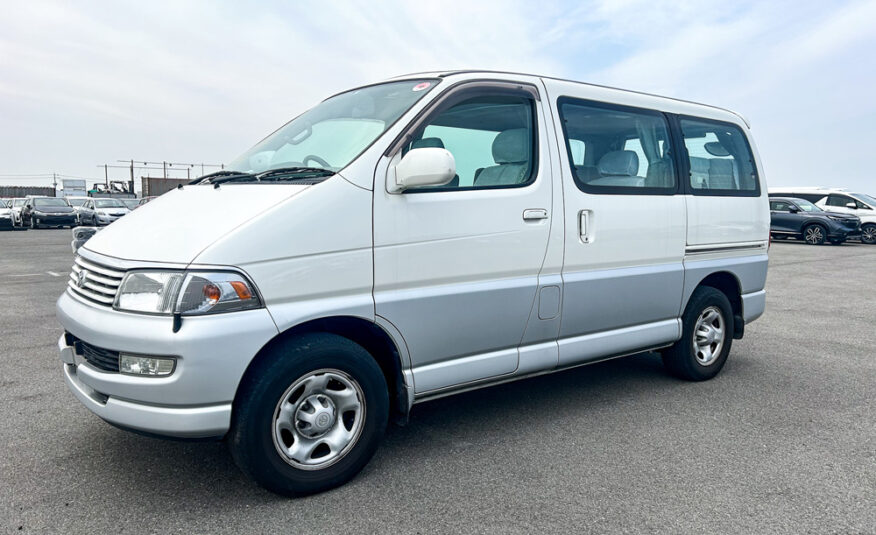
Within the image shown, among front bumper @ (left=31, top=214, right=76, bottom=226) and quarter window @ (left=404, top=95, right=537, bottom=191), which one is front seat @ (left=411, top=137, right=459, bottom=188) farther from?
front bumper @ (left=31, top=214, right=76, bottom=226)

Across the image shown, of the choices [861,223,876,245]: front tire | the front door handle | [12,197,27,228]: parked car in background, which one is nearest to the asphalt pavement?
the front door handle

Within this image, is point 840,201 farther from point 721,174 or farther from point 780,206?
point 721,174

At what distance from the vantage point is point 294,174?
3.33 meters

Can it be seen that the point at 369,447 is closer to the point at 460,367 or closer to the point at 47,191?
the point at 460,367

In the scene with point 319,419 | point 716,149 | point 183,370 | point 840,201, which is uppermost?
point 840,201

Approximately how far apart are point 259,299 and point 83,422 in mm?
1997

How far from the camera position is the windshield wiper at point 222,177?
3533 millimetres

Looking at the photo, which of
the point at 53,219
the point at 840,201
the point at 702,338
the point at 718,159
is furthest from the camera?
the point at 53,219

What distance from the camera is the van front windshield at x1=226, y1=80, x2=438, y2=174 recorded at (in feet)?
11.2

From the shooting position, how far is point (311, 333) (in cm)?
310

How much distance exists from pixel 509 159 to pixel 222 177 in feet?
5.38

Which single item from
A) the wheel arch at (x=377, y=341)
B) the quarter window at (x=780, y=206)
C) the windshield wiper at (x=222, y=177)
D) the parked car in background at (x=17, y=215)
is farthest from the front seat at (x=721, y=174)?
the parked car in background at (x=17, y=215)

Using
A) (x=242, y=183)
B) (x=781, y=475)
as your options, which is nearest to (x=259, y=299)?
(x=242, y=183)

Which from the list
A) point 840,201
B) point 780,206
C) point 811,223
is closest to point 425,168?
point 811,223
